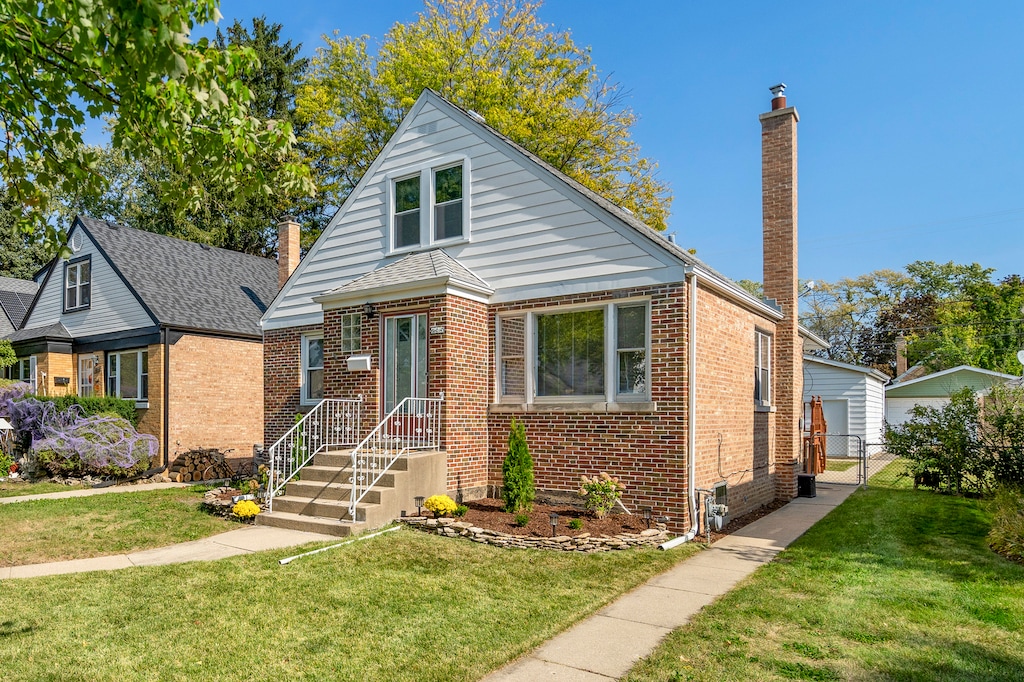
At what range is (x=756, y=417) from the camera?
1262 centimetres

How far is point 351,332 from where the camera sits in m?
11.7

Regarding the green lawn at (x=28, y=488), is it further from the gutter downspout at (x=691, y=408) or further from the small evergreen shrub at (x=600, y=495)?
the gutter downspout at (x=691, y=408)

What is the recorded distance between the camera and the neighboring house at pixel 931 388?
2644cm

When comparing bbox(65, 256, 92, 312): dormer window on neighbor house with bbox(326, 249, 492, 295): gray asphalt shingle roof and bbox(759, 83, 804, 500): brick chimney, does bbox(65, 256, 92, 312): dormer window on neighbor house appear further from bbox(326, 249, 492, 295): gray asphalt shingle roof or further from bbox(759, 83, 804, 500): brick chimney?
bbox(759, 83, 804, 500): brick chimney

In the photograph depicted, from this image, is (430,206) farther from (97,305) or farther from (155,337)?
(97,305)

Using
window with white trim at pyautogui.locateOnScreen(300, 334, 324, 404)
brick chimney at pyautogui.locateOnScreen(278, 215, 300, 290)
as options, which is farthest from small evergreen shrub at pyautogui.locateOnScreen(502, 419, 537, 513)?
brick chimney at pyautogui.locateOnScreen(278, 215, 300, 290)

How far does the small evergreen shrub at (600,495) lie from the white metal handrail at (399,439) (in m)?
2.45

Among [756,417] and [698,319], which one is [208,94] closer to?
[698,319]

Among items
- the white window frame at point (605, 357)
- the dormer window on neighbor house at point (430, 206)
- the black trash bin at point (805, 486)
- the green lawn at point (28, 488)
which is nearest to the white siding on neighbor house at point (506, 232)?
the dormer window on neighbor house at point (430, 206)

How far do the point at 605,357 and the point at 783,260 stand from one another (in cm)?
531

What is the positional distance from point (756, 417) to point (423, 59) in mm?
17290

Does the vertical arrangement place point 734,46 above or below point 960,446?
above

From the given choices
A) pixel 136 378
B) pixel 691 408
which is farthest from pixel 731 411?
pixel 136 378

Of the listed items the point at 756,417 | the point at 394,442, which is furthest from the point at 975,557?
the point at 394,442
